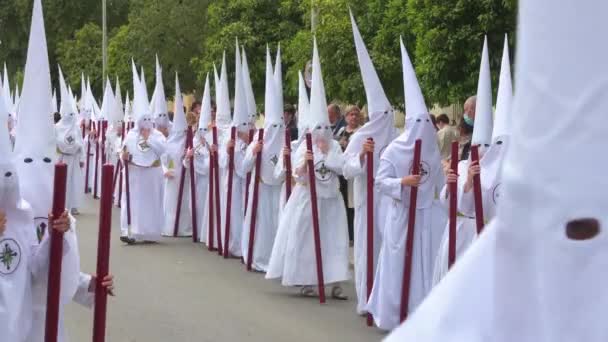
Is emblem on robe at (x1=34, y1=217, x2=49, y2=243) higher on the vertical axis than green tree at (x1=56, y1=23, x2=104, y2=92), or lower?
lower

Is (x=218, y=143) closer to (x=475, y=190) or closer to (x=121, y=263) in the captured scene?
(x=121, y=263)

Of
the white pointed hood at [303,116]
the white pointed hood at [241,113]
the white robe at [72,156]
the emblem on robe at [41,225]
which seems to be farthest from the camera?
the white robe at [72,156]

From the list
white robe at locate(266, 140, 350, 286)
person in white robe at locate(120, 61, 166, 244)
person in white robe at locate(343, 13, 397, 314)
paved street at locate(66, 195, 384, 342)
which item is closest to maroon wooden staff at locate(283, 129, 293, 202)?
white robe at locate(266, 140, 350, 286)

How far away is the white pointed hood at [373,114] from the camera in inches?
388

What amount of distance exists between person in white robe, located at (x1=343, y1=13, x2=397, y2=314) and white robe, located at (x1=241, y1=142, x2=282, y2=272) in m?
3.03

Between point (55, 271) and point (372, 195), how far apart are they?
441cm

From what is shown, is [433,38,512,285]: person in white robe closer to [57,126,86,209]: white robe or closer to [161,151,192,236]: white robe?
[161,151,192,236]: white robe

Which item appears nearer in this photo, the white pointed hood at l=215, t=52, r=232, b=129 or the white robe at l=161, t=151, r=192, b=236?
the white pointed hood at l=215, t=52, r=232, b=129

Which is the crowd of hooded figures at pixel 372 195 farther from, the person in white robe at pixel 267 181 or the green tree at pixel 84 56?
the green tree at pixel 84 56

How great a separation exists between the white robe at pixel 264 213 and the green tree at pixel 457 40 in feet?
8.49

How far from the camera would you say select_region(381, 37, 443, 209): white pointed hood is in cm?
887

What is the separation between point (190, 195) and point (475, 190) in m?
9.32

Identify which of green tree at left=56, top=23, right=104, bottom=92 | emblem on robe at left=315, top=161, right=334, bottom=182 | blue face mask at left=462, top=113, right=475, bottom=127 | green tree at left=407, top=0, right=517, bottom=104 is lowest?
emblem on robe at left=315, top=161, right=334, bottom=182

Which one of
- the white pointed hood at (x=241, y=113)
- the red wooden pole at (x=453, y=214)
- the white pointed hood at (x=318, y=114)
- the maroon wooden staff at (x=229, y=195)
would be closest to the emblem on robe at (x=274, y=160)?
the maroon wooden staff at (x=229, y=195)
